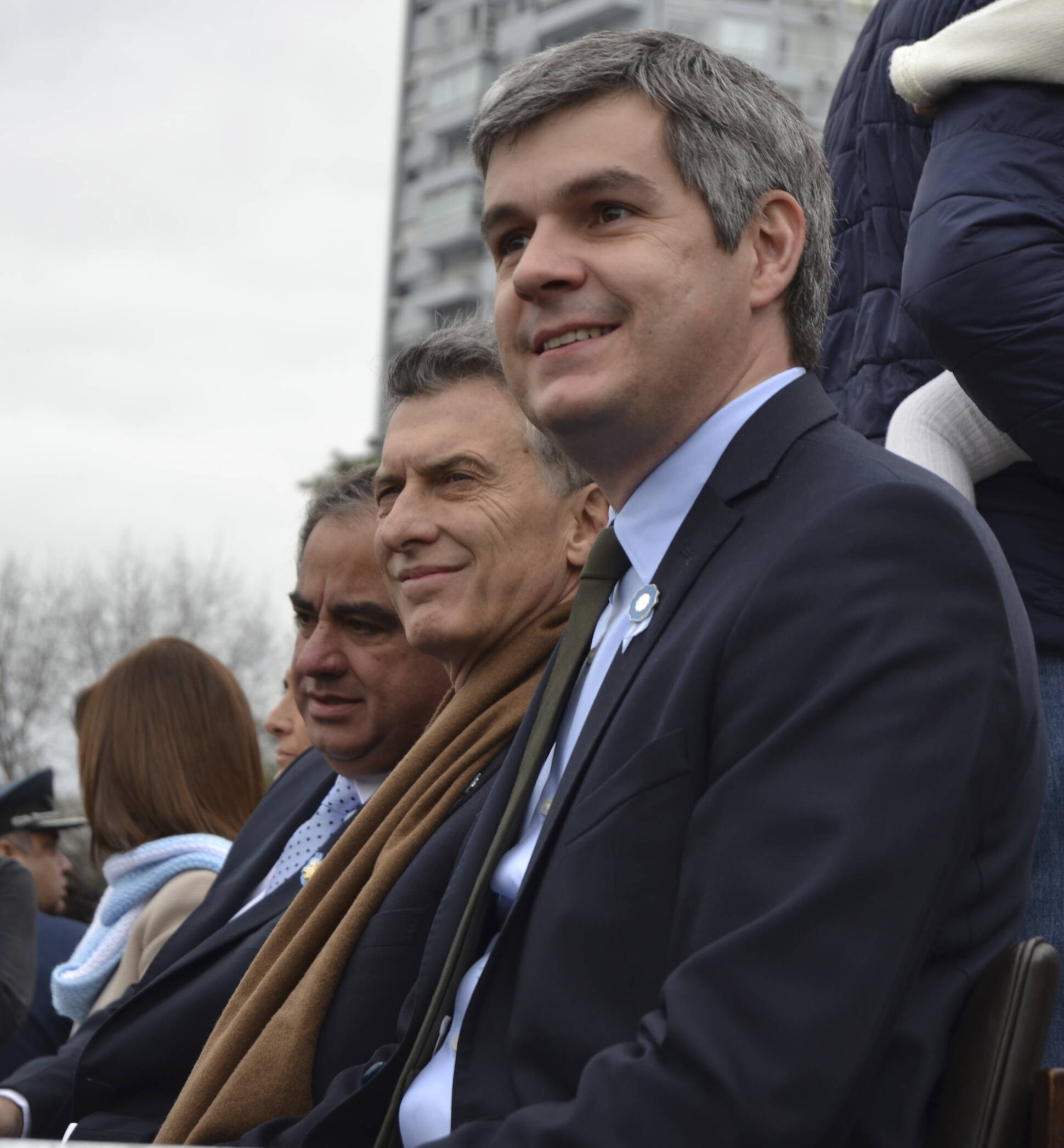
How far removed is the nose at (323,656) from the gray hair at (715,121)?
60.7 inches

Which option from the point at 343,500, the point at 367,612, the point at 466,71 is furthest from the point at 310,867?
the point at 466,71

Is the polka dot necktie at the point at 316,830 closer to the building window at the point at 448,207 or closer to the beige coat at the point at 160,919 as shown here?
the beige coat at the point at 160,919

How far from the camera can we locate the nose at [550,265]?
224cm

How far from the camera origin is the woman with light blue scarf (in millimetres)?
4715

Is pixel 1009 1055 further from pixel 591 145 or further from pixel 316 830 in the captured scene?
→ pixel 316 830

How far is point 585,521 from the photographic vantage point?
3.14 m

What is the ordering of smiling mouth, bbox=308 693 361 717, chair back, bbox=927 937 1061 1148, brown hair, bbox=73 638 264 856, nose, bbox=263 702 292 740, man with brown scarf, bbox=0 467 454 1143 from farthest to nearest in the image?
nose, bbox=263 702 292 740
brown hair, bbox=73 638 264 856
smiling mouth, bbox=308 693 361 717
man with brown scarf, bbox=0 467 454 1143
chair back, bbox=927 937 1061 1148

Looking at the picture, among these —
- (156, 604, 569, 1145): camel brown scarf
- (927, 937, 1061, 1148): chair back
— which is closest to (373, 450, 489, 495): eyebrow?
(156, 604, 569, 1145): camel brown scarf

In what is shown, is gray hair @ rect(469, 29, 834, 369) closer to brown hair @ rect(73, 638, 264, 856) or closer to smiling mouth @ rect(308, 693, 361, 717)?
smiling mouth @ rect(308, 693, 361, 717)

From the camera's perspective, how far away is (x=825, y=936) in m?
1.57

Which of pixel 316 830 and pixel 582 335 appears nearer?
pixel 582 335

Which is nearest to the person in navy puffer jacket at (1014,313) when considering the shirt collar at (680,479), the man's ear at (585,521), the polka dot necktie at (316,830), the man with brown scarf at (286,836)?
the shirt collar at (680,479)

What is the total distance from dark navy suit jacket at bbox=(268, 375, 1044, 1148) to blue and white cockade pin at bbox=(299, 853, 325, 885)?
1.49 metres

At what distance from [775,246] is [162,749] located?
3125mm
